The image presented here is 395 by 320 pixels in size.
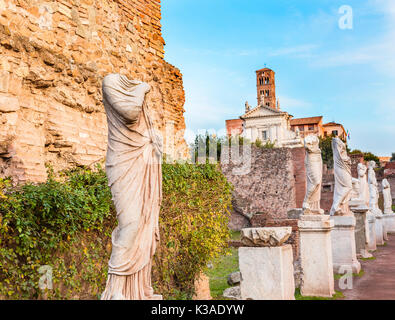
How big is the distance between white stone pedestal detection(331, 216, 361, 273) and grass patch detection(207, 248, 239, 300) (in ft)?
8.33

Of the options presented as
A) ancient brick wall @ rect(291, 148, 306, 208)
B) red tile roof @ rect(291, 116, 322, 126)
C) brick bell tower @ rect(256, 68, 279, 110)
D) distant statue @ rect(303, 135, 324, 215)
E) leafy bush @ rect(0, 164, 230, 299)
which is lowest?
leafy bush @ rect(0, 164, 230, 299)

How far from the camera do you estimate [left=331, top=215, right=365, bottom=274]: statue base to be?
927cm

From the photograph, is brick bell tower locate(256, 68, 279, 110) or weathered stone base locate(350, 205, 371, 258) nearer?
weathered stone base locate(350, 205, 371, 258)

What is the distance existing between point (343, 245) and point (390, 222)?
12528 mm

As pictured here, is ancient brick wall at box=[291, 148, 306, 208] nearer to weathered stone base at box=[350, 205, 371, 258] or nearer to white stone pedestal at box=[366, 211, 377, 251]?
white stone pedestal at box=[366, 211, 377, 251]

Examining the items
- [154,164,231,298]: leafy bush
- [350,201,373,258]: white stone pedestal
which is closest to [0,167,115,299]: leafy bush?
[154,164,231,298]: leafy bush

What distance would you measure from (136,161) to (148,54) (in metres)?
7.11

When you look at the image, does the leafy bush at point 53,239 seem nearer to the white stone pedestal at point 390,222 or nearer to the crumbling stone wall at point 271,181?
the white stone pedestal at point 390,222

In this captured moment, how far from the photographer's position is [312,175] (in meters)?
7.84

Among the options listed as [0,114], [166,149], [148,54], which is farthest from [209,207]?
[148,54]

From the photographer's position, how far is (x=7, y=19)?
5977 millimetres

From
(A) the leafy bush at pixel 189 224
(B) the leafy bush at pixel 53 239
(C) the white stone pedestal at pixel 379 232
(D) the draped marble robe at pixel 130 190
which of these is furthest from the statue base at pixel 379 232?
(D) the draped marble robe at pixel 130 190

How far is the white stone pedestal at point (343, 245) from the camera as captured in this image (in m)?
9.30

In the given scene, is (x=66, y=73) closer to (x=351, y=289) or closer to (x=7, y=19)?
(x=7, y=19)
